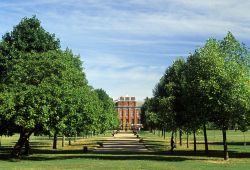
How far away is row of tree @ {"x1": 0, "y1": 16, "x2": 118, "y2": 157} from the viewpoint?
4081 centimetres

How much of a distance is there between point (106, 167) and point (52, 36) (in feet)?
70.0

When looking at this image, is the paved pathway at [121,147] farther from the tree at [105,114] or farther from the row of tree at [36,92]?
the row of tree at [36,92]

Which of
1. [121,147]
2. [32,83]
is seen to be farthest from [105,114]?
[32,83]

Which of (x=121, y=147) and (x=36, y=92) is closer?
(x=36, y=92)

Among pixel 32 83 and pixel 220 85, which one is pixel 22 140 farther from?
pixel 220 85

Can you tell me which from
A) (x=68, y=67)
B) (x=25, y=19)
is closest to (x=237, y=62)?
(x=68, y=67)

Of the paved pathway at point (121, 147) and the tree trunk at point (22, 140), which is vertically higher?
the tree trunk at point (22, 140)

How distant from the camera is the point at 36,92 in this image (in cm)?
4112

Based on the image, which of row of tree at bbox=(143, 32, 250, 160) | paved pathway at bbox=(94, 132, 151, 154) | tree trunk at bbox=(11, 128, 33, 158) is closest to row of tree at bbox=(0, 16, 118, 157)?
tree trunk at bbox=(11, 128, 33, 158)

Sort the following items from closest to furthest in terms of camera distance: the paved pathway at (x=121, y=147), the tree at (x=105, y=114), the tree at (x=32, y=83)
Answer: the tree at (x=32, y=83), the paved pathway at (x=121, y=147), the tree at (x=105, y=114)

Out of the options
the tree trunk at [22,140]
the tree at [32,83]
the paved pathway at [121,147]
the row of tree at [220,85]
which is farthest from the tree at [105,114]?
the row of tree at [220,85]

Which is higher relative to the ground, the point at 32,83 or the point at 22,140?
the point at 32,83

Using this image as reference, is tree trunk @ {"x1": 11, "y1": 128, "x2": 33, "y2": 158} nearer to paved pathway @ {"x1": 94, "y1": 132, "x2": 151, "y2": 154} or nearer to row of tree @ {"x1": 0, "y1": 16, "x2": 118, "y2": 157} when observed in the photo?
row of tree @ {"x1": 0, "y1": 16, "x2": 118, "y2": 157}

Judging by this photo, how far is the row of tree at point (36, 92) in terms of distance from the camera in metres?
40.8
